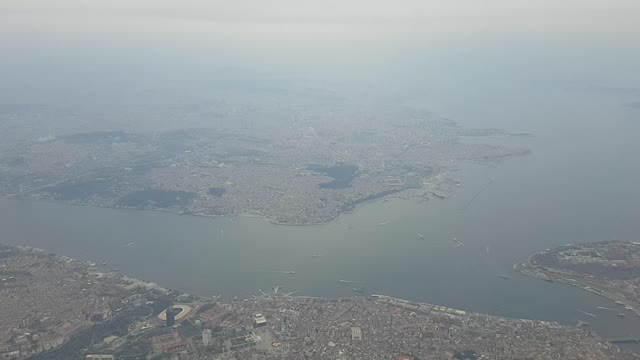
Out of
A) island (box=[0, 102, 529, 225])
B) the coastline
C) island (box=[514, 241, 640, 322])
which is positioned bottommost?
island (box=[0, 102, 529, 225])

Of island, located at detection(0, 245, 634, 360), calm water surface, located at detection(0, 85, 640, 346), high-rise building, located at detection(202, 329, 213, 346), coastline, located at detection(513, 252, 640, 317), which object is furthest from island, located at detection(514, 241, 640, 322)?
high-rise building, located at detection(202, 329, 213, 346)

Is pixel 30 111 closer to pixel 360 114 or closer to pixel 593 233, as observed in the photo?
pixel 360 114

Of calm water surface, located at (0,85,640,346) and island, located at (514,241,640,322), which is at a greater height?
island, located at (514,241,640,322)

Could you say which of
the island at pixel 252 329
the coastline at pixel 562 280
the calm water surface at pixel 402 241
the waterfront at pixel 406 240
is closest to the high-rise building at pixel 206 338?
the island at pixel 252 329

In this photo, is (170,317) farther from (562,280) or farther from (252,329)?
(562,280)

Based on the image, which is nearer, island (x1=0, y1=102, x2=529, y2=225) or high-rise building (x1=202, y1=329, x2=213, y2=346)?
high-rise building (x1=202, y1=329, x2=213, y2=346)

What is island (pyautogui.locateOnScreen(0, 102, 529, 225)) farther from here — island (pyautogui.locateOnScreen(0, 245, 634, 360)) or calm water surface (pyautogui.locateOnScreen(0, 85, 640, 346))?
island (pyautogui.locateOnScreen(0, 245, 634, 360))

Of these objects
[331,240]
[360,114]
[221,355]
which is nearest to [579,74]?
[360,114]

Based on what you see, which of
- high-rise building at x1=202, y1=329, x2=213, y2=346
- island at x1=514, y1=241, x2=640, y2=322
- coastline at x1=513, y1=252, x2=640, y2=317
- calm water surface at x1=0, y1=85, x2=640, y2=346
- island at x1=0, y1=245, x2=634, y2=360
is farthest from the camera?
calm water surface at x1=0, y1=85, x2=640, y2=346
